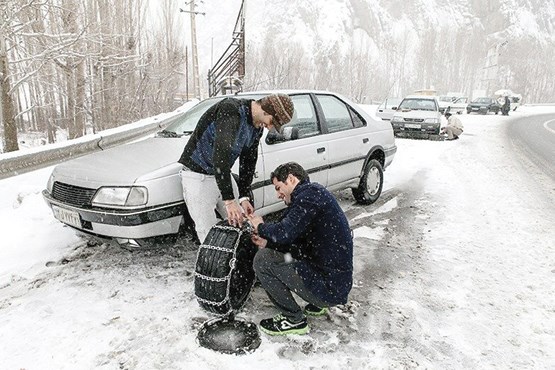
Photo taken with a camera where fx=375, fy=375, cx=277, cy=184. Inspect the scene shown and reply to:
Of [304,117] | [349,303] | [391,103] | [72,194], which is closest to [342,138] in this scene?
[304,117]

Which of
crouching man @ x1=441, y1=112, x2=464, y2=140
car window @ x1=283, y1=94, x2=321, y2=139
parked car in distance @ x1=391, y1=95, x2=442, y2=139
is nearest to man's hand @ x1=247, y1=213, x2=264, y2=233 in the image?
→ car window @ x1=283, y1=94, x2=321, y2=139

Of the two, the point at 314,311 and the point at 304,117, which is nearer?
the point at 314,311

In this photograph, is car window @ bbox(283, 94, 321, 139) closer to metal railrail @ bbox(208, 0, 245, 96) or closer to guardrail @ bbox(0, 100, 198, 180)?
guardrail @ bbox(0, 100, 198, 180)

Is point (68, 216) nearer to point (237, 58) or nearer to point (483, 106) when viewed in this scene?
point (237, 58)

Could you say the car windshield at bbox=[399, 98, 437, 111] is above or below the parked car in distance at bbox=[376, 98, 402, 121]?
above

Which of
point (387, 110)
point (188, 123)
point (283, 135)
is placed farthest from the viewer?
point (387, 110)

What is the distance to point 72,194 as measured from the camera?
314cm

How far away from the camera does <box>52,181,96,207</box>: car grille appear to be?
303 centimetres

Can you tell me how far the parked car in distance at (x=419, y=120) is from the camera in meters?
12.7

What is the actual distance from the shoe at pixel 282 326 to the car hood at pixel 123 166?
141 cm

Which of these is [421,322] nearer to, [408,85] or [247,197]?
[247,197]

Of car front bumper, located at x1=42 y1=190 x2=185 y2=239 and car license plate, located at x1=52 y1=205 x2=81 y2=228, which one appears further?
car license plate, located at x1=52 y1=205 x2=81 y2=228

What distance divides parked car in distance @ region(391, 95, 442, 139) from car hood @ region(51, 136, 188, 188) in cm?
1084

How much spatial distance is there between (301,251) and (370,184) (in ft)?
10.4
